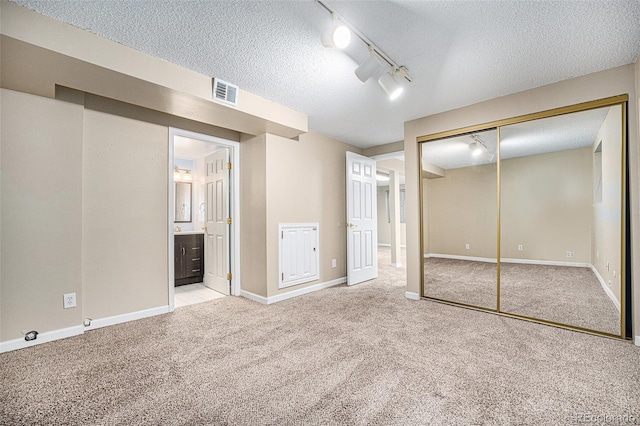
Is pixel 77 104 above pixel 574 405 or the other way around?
above

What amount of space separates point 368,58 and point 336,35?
46 centimetres

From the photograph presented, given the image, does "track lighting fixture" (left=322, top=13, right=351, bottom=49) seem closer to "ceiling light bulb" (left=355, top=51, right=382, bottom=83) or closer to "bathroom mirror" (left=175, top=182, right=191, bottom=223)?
"ceiling light bulb" (left=355, top=51, right=382, bottom=83)

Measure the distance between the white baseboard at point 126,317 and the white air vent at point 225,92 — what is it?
7.78 ft

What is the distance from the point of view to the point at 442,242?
371 cm

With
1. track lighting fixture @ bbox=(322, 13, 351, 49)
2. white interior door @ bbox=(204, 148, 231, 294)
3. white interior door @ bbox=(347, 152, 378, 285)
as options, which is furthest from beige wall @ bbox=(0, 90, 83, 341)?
white interior door @ bbox=(347, 152, 378, 285)

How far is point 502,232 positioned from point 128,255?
411 cm

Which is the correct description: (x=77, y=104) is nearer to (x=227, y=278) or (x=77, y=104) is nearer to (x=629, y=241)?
(x=227, y=278)

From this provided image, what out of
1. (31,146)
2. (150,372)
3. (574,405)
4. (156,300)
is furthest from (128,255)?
(574,405)

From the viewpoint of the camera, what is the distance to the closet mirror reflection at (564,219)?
251 cm

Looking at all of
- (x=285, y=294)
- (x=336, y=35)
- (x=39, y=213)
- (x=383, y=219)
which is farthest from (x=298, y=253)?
(x=383, y=219)

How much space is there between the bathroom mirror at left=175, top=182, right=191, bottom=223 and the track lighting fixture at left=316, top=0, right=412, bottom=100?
440cm

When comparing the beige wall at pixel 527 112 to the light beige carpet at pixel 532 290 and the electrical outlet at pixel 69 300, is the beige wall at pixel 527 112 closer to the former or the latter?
the light beige carpet at pixel 532 290

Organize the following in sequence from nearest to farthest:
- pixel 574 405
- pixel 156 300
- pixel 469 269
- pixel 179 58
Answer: pixel 574 405 → pixel 179 58 → pixel 156 300 → pixel 469 269

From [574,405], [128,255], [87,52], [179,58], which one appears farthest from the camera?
[128,255]
